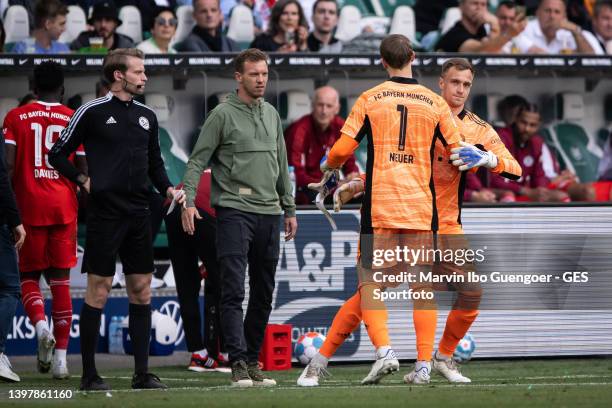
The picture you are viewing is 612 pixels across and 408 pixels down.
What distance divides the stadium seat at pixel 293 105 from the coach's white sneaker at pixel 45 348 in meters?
4.45

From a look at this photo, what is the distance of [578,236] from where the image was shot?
425 inches

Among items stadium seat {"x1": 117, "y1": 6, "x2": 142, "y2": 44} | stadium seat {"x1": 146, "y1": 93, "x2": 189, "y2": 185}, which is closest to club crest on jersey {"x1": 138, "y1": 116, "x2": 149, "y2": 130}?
stadium seat {"x1": 146, "y1": 93, "x2": 189, "y2": 185}

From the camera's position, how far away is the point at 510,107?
14.2 meters

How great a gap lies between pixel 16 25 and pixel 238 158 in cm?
607

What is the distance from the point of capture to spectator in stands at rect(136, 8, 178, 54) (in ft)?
44.1

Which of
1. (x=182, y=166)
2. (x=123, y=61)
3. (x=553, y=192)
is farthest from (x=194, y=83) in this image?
(x=123, y=61)

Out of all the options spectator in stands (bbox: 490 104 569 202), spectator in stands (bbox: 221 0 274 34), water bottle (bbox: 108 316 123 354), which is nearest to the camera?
water bottle (bbox: 108 316 123 354)

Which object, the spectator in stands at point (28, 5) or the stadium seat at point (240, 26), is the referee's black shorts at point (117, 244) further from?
the stadium seat at point (240, 26)

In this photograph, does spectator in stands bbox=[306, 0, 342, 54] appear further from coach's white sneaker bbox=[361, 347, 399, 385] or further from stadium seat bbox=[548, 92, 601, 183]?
coach's white sneaker bbox=[361, 347, 399, 385]

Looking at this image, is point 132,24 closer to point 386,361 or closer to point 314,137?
point 314,137

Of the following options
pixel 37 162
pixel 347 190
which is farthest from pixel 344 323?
pixel 37 162

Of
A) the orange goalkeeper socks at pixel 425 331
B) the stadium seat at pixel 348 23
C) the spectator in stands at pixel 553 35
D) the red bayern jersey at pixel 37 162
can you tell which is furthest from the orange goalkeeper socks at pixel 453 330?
the stadium seat at pixel 348 23

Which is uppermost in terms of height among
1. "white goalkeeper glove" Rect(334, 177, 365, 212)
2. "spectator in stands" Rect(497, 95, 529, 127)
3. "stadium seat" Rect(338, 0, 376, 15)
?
"stadium seat" Rect(338, 0, 376, 15)

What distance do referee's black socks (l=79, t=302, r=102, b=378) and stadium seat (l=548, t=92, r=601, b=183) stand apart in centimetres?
802
